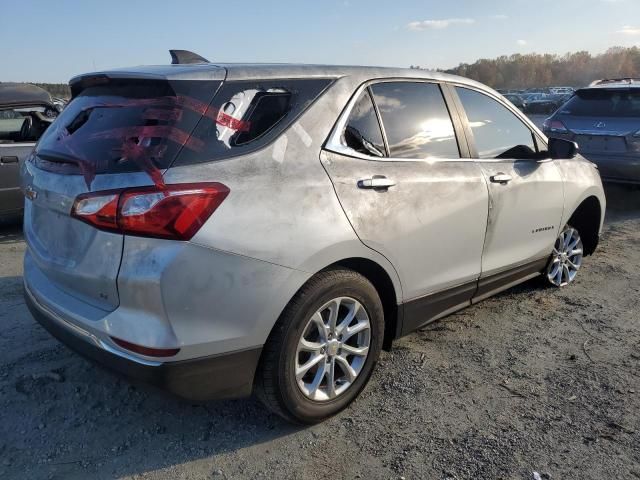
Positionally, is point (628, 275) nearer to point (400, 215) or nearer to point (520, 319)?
point (520, 319)

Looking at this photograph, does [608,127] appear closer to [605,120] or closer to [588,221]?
[605,120]

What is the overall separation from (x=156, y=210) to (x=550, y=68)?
394ft

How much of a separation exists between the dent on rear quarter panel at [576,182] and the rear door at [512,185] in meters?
0.11

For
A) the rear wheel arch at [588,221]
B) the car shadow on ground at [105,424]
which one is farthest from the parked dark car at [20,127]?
the rear wheel arch at [588,221]

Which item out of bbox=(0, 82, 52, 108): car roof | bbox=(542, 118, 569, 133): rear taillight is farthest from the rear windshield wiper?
bbox=(542, 118, 569, 133): rear taillight

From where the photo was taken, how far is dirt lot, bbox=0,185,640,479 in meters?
2.50

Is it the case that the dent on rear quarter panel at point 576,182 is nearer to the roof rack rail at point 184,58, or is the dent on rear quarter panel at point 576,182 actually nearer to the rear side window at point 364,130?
the rear side window at point 364,130

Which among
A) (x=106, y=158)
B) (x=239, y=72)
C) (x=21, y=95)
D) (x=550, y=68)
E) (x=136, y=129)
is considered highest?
(x=239, y=72)

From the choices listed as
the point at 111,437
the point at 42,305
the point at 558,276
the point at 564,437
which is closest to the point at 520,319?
the point at 558,276

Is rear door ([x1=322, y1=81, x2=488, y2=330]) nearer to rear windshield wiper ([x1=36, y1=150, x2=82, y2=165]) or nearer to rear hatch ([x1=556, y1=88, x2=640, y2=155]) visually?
rear windshield wiper ([x1=36, y1=150, x2=82, y2=165])

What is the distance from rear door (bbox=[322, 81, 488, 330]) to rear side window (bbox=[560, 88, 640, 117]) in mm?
5292

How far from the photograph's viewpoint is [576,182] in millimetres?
4465

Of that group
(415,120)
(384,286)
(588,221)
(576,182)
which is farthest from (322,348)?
(588,221)

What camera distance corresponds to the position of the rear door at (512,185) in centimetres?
360
